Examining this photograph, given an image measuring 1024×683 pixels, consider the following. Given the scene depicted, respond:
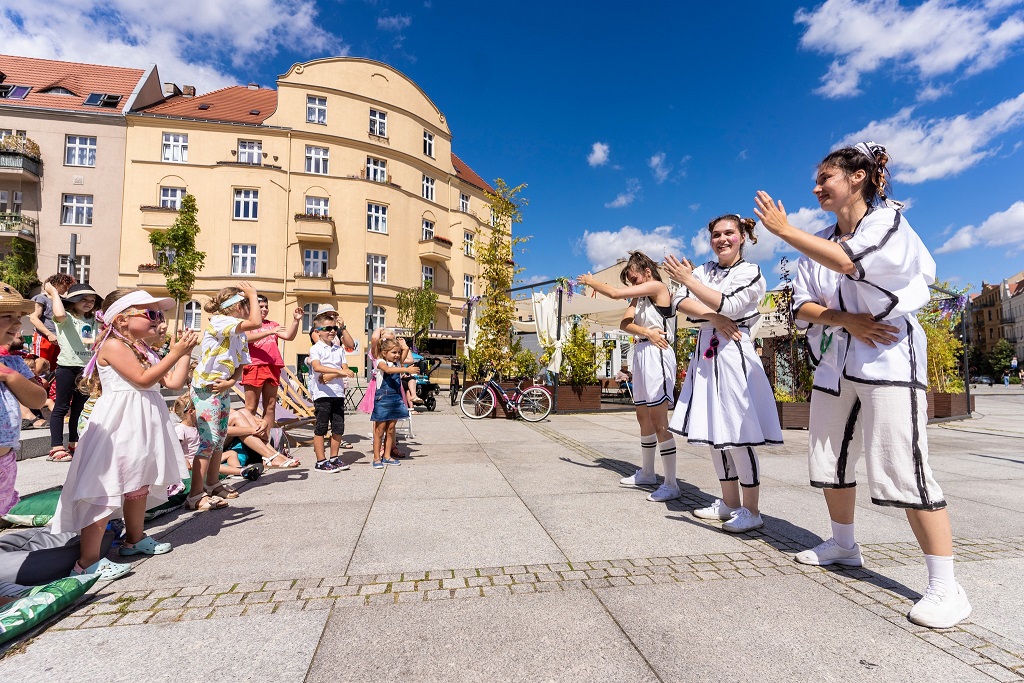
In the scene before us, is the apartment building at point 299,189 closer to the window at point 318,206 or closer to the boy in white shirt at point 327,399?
the window at point 318,206

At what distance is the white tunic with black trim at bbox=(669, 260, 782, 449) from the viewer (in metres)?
3.27

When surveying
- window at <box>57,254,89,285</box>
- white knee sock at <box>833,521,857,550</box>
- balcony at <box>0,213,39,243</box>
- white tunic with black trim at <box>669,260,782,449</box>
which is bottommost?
white knee sock at <box>833,521,857,550</box>

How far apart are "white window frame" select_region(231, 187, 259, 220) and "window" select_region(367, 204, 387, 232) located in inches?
235

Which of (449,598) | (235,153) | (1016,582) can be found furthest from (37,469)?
(235,153)

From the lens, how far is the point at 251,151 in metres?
28.9

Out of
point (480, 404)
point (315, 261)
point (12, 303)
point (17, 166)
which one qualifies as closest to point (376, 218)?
point (315, 261)

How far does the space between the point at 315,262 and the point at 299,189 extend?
13.4 ft

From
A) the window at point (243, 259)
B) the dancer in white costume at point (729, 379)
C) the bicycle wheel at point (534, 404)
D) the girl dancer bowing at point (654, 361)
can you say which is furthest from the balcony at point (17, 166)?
the dancer in white costume at point (729, 379)

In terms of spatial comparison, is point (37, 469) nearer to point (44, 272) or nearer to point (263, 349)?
point (263, 349)

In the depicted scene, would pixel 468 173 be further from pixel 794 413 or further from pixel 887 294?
pixel 887 294

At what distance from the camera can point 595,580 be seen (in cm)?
Result: 262

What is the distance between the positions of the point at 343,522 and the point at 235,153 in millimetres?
30754

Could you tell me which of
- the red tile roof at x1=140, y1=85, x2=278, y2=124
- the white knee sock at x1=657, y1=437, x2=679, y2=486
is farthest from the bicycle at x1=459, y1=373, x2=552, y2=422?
the red tile roof at x1=140, y1=85, x2=278, y2=124

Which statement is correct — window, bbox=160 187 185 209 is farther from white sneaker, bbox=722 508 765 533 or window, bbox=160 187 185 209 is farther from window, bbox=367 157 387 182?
white sneaker, bbox=722 508 765 533
